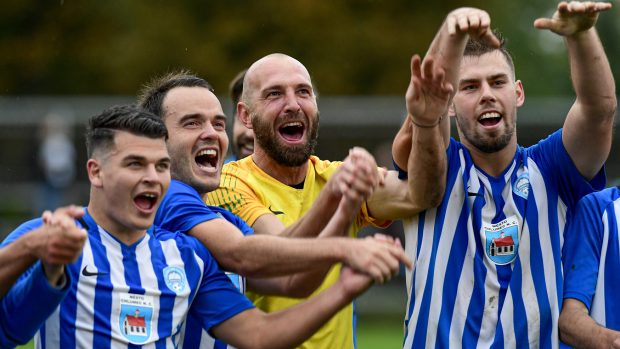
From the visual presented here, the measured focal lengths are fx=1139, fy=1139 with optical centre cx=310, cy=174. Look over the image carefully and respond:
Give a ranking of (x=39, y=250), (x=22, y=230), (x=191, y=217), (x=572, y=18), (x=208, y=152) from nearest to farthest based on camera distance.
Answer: (x=39, y=250) < (x=22, y=230) < (x=572, y=18) < (x=191, y=217) < (x=208, y=152)

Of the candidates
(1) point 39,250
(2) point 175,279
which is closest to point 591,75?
(2) point 175,279

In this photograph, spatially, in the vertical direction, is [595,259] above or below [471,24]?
below

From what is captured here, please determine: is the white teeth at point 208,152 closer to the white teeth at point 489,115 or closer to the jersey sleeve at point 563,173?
the white teeth at point 489,115

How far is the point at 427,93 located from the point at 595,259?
1326mm

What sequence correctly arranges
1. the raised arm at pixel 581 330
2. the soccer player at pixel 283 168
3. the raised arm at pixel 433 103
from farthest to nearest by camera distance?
the soccer player at pixel 283 168 < the raised arm at pixel 581 330 < the raised arm at pixel 433 103

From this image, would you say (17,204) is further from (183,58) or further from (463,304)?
(463,304)

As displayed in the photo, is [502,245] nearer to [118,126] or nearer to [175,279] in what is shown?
[175,279]

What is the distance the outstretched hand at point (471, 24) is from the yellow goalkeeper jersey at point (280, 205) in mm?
1207

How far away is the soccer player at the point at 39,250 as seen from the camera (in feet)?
14.5

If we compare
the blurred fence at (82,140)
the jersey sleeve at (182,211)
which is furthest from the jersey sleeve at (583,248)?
the blurred fence at (82,140)

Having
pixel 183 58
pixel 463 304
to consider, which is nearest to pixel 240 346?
pixel 463 304

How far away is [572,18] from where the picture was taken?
16.9 ft

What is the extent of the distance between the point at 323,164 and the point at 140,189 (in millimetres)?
1714

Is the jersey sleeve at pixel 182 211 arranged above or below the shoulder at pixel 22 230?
above
